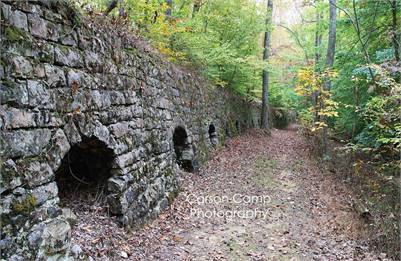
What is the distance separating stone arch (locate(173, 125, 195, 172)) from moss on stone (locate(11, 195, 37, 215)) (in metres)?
6.13

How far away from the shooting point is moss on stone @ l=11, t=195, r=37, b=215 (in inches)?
121

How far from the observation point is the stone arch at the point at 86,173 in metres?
5.05

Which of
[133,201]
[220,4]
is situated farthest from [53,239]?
[220,4]

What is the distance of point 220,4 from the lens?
14367mm

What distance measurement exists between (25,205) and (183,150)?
6436mm

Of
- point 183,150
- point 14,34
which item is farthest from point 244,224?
point 14,34

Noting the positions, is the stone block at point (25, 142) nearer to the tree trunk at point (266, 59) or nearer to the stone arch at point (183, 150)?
the stone arch at point (183, 150)

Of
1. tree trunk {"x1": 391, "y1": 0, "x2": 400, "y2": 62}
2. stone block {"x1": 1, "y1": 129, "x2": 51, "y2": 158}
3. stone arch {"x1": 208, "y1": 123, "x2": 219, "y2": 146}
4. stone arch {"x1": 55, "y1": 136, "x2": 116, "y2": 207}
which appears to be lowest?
stone arch {"x1": 208, "y1": 123, "x2": 219, "y2": 146}

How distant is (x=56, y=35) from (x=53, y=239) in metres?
2.33

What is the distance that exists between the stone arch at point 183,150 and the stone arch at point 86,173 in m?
4.09

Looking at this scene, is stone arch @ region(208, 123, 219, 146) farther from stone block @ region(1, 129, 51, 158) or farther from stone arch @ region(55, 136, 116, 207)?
stone block @ region(1, 129, 51, 158)

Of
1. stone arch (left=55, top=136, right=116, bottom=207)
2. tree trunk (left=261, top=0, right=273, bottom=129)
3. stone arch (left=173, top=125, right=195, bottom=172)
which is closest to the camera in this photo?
stone arch (left=55, top=136, right=116, bottom=207)

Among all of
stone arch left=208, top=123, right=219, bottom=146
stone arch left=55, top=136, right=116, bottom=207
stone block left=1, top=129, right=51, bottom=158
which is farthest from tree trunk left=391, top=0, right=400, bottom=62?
stone block left=1, top=129, right=51, bottom=158

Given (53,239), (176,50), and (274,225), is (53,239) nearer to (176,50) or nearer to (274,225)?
(274,225)
